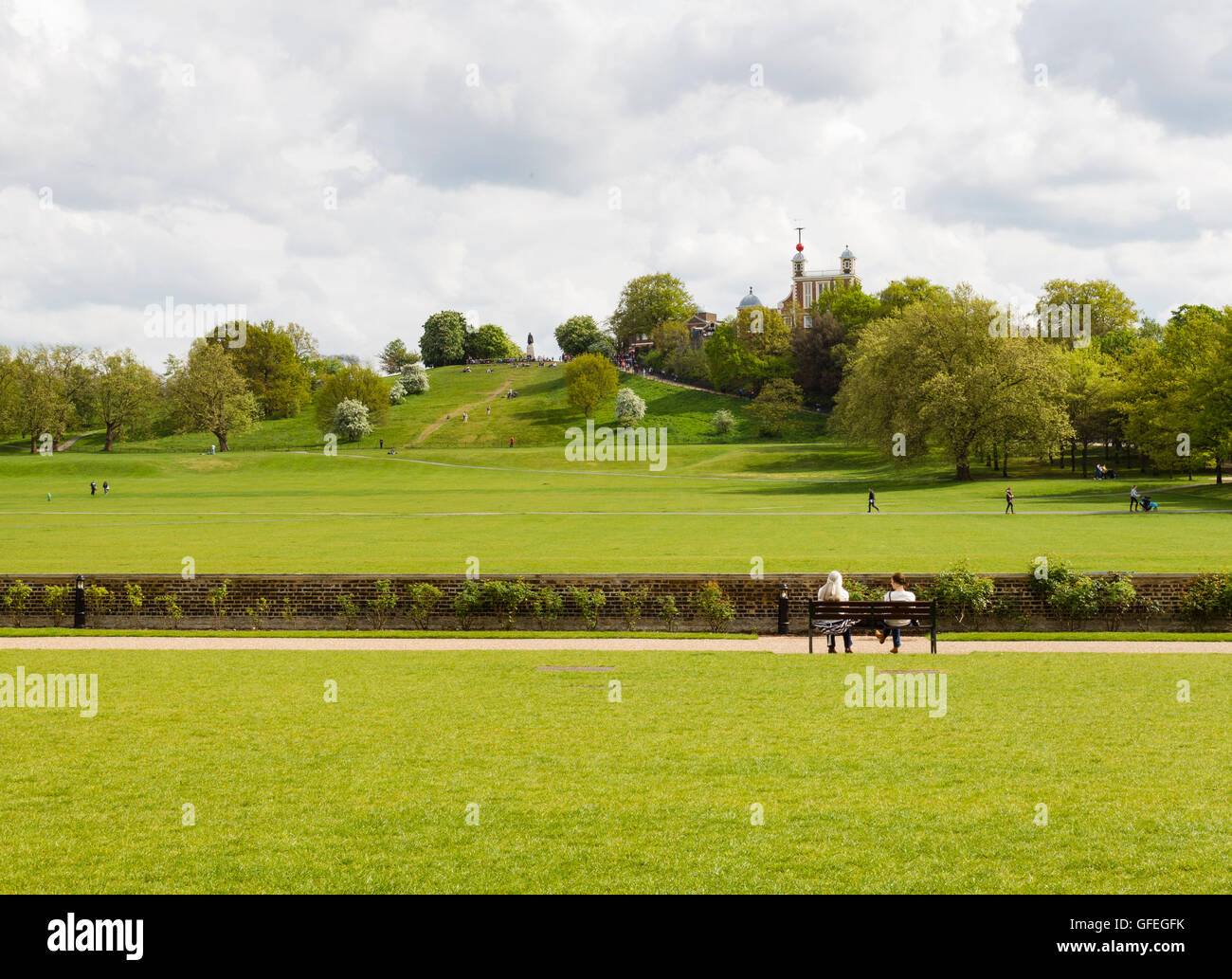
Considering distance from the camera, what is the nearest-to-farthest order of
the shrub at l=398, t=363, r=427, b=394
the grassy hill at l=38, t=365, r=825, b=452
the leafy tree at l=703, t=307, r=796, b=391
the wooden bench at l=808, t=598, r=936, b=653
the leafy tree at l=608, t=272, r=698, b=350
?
the wooden bench at l=808, t=598, r=936, b=653, the grassy hill at l=38, t=365, r=825, b=452, the leafy tree at l=703, t=307, r=796, b=391, the shrub at l=398, t=363, r=427, b=394, the leafy tree at l=608, t=272, r=698, b=350

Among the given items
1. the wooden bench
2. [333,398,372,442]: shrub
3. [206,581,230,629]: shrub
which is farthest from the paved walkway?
[333,398,372,442]: shrub

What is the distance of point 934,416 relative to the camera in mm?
63500

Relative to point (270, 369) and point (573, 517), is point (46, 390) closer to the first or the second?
point (270, 369)

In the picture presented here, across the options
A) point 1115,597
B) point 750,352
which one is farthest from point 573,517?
point 750,352

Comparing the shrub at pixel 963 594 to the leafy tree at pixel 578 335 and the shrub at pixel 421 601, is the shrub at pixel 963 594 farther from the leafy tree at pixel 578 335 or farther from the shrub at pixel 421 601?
the leafy tree at pixel 578 335

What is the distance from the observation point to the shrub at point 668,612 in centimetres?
2075

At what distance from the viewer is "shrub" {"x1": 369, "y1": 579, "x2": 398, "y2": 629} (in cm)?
2123

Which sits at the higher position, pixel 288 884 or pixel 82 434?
pixel 82 434

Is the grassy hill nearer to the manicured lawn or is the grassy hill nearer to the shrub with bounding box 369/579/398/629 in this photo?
the shrub with bounding box 369/579/398/629

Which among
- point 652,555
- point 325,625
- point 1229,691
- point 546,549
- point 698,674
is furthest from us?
point 546,549

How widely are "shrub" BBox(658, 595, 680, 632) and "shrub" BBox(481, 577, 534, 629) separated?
8.67 feet
